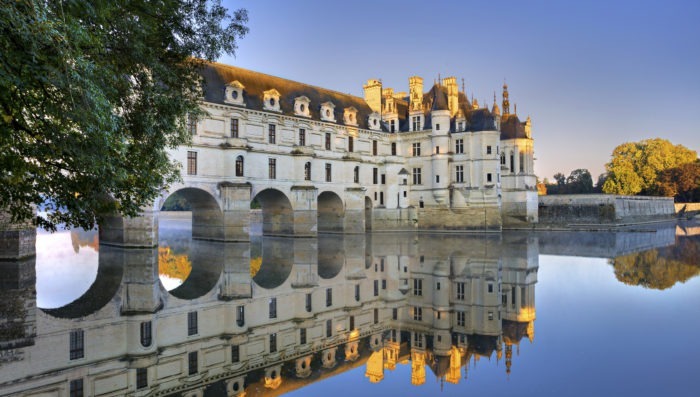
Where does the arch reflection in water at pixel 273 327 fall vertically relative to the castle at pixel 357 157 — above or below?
below

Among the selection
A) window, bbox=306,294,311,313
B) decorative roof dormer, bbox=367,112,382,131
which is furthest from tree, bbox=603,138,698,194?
window, bbox=306,294,311,313

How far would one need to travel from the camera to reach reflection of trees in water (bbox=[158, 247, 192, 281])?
1725cm

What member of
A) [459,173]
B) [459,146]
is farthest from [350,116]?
[459,173]

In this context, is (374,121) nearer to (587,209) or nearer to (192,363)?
(587,209)

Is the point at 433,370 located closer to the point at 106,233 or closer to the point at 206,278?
the point at 206,278

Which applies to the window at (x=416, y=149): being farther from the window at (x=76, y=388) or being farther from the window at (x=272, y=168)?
the window at (x=76, y=388)

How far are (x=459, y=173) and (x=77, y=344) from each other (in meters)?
36.5

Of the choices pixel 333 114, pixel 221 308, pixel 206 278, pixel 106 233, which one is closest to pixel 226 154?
pixel 106 233

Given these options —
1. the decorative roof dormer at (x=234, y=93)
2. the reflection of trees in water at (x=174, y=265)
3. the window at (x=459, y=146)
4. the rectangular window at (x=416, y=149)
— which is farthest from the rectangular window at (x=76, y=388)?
the window at (x=459, y=146)

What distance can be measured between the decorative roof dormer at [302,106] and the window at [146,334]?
84.3ft

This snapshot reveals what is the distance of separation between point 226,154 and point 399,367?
77.9 feet

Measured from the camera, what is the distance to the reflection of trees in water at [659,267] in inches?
651

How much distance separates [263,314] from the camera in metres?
11.5

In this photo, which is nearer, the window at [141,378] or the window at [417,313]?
the window at [141,378]
